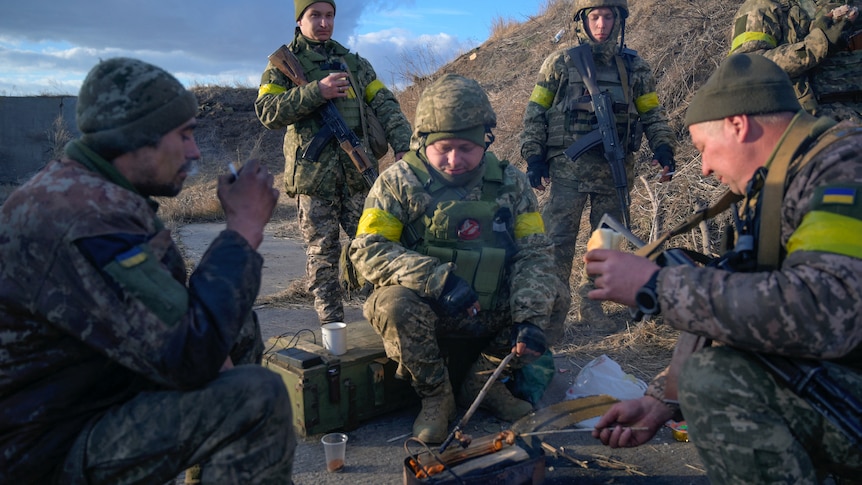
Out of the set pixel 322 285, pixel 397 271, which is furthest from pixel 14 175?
pixel 397 271

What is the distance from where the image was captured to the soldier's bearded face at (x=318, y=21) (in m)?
5.15

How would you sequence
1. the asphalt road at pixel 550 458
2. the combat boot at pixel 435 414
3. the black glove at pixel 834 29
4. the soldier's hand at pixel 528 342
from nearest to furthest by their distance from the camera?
1. the asphalt road at pixel 550 458
2. the soldier's hand at pixel 528 342
3. the combat boot at pixel 435 414
4. the black glove at pixel 834 29

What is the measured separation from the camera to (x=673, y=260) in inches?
91.6

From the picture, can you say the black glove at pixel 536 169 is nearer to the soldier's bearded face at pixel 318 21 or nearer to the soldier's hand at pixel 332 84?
the soldier's hand at pixel 332 84

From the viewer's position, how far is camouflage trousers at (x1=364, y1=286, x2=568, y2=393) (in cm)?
350

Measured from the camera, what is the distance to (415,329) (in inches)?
138

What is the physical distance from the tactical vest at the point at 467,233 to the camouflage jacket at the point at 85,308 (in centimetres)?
181

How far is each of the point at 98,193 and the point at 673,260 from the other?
1898 millimetres

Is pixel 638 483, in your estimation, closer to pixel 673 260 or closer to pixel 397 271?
pixel 673 260

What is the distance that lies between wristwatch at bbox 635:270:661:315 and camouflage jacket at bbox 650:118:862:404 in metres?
0.02

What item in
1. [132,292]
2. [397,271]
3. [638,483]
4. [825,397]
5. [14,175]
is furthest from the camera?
[14,175]

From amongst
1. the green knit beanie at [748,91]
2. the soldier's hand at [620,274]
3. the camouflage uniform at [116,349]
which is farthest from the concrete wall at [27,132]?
the green knit beanie at [748,91]

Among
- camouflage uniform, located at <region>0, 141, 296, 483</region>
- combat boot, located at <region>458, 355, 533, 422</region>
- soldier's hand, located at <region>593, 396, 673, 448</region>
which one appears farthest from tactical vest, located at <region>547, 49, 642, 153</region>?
camouflage uniform, located at <region>0, 141, 296, 483</region>

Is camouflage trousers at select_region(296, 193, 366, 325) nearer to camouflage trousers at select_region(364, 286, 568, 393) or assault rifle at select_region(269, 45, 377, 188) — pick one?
assault rifle at select_region(269, 45, 377, 188)
